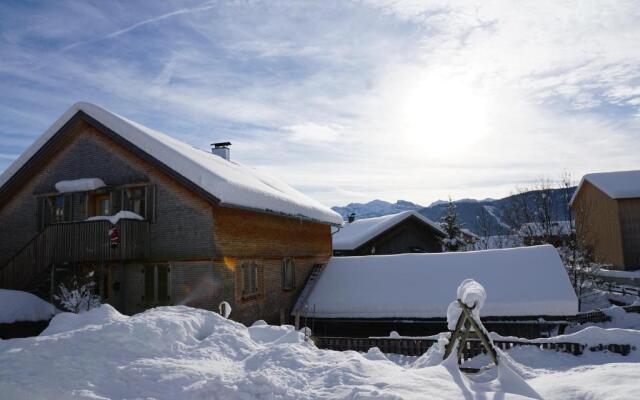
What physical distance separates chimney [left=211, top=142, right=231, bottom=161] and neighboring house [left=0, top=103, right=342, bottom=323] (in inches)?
276

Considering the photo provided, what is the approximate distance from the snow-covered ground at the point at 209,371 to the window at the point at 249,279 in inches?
248

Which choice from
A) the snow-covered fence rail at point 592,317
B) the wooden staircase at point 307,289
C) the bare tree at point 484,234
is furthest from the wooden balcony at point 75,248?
the bare tree at point 484,234

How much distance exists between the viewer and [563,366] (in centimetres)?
1085

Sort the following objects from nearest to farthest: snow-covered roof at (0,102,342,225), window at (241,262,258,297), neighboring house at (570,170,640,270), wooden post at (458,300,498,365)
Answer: wooden post at (458,300,498,365) → snow-covered roof at (0,102,342,225) → window at (241,262,258,297) → neighboring house at (570,170,640,270)

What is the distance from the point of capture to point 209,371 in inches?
285

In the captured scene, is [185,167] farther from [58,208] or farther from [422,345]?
[422,345]

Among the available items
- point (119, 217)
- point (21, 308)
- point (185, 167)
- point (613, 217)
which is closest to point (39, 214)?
point (21, 308)

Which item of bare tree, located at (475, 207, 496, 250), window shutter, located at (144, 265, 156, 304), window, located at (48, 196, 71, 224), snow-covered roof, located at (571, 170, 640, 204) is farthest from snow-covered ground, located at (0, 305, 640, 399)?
bare tree, located at (475, 207, 496, 250)

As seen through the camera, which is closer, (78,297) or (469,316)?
(469,316)

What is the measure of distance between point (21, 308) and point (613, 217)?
125ft

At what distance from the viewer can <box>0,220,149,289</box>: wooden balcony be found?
15.1 meters

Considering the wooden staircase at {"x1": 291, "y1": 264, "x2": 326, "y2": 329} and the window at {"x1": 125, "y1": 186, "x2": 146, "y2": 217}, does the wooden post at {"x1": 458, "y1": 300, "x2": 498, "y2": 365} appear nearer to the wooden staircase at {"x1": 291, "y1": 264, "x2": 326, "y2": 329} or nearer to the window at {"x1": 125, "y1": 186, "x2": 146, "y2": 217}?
the wooden staircase at {"x1": 291, "y1": 264, "x2": 326, "y2": 329}

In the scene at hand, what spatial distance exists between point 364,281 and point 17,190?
1450cm

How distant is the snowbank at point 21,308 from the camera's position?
1401 cm
